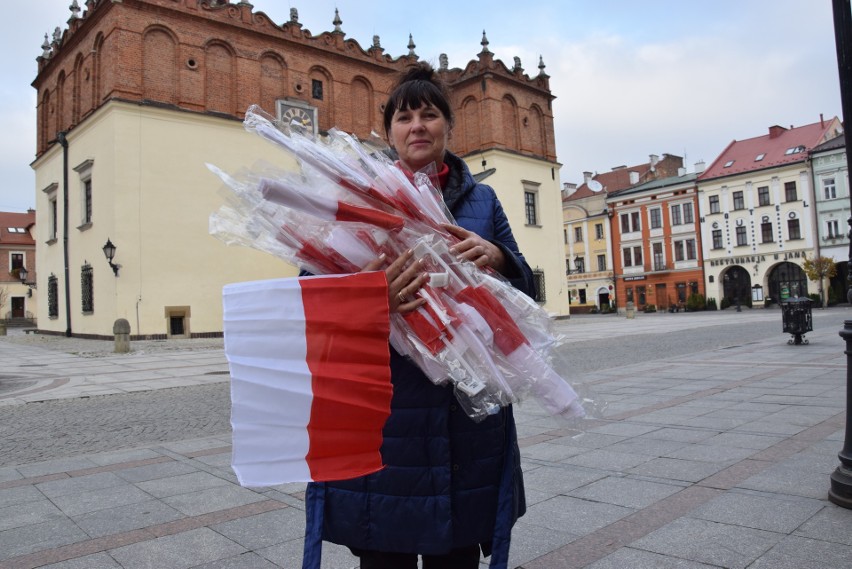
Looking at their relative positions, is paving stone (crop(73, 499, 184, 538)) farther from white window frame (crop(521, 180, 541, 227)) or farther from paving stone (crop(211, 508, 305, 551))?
white window frame (crop(521, 180, 541, 227))

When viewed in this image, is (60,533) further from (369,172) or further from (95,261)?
(95,261)

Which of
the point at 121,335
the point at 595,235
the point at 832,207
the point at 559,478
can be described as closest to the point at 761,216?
the point at 832,207

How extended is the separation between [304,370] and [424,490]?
1.62 ft

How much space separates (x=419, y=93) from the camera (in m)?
1.92

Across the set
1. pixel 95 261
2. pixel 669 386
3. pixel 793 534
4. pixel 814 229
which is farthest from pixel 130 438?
pixel 814 229

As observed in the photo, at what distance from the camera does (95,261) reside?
22375 millimetres

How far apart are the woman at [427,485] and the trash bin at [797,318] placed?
1457 cm

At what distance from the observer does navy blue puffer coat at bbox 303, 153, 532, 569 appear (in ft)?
5.57

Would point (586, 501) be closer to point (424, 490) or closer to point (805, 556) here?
point (805, 556)

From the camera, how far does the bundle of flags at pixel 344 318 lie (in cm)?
155

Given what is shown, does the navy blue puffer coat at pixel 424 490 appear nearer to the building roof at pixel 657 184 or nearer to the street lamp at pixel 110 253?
the street lamp at pixel 110 253

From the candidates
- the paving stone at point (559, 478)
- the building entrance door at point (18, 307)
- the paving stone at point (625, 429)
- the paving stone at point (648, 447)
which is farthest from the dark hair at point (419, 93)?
the building entrance door at point (18, 307)

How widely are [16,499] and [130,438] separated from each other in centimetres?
198

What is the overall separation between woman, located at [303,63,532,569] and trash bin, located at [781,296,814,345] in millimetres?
14572
